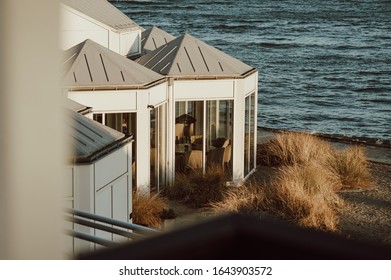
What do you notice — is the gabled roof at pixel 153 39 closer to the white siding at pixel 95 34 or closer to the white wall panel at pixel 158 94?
the white siding at pixel 95 34

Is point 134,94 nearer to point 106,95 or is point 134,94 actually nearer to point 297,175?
point 106,95

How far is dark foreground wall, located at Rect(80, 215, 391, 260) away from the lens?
1395 mm

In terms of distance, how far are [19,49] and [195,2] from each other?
131 metres

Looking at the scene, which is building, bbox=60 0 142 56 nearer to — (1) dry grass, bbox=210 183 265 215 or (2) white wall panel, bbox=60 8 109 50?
(2) white wall panel, bbox=60 8 109 50

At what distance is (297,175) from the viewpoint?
719 inches

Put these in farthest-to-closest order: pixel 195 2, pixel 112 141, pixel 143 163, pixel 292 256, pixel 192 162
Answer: pixel 195 2 < pixel 192 162 < pixel 143 163 < pixel 112 141 < pixel 292 256

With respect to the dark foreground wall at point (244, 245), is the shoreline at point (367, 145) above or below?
below

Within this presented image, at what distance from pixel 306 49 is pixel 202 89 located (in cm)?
5875

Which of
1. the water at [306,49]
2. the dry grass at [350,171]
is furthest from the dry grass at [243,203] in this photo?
the water at [306,49]

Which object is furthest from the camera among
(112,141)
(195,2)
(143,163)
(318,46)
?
(195,2)

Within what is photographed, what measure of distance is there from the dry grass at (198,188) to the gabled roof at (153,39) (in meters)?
5.06

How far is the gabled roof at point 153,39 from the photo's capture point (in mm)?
23578
